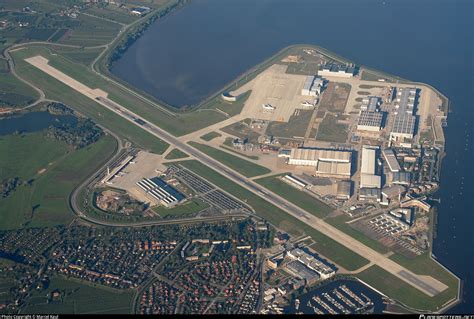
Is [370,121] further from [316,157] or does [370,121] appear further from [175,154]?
[175,154]

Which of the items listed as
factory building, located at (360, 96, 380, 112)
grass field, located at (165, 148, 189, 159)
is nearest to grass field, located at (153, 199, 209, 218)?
grass field, located at (165, 148, 189, 159)

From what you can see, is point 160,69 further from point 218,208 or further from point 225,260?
point 225,260

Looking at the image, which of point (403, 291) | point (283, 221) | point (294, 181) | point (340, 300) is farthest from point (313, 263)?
point (294, 181)

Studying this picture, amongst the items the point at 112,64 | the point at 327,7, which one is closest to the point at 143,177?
the point at 112,64

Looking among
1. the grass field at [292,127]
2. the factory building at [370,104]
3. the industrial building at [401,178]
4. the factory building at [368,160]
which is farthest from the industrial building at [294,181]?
the factory building at [370,104]

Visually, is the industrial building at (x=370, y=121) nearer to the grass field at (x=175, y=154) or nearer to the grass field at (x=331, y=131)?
the grass field at (x=331, y=131)

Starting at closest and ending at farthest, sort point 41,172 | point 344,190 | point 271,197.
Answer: point 344,190 < point 271,197 < point 41,172
